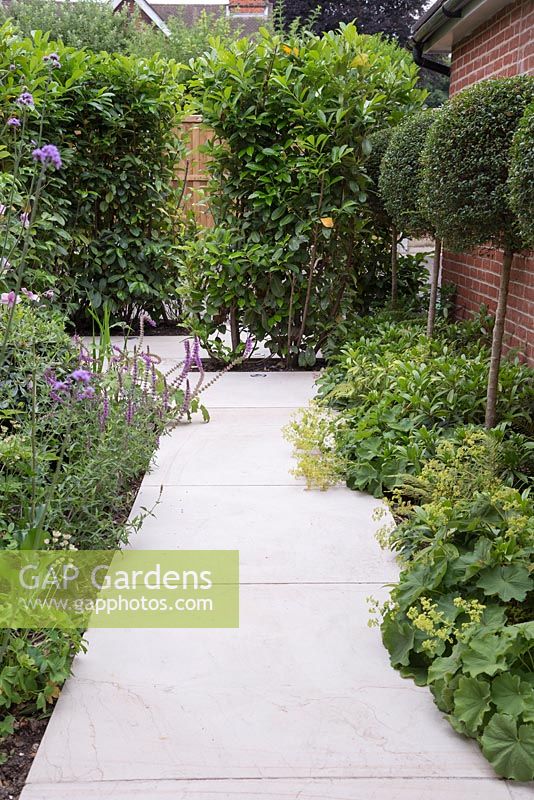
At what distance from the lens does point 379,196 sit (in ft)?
23.7

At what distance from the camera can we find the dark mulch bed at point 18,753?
2341 mm

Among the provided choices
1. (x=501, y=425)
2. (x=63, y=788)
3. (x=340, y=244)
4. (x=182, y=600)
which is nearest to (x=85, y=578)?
(x=182, y=600)

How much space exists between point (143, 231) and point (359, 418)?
458 centimetres

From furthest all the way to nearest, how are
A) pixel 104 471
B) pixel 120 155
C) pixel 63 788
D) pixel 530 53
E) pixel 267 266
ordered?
1. pixel 120 155
2. pixel 267 266
3. pixel 530 53
4. pixel 104 471
5. pixel 63 788

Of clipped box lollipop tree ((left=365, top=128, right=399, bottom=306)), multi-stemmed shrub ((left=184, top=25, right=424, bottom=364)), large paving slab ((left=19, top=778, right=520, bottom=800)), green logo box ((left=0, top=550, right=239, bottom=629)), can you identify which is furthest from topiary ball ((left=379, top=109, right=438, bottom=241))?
large paving slab ((left=19, top=778, right=520, bottom=800))

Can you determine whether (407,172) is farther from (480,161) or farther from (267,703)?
(267,703)

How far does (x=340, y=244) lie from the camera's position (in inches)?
294

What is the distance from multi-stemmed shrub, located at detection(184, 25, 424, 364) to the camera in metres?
6.98

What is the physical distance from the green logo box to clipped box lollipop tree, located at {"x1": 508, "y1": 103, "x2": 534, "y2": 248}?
1.82m

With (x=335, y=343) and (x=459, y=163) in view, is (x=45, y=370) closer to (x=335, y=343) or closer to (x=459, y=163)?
(x=459, y=163)

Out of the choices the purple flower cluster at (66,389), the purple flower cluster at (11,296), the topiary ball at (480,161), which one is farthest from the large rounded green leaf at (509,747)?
the topiary ball at (480,161)

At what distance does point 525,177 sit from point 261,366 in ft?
14.4

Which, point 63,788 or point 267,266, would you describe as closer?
point 63,788

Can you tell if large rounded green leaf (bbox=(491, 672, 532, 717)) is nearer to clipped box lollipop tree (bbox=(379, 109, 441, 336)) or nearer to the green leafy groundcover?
the green leafy groundcover
